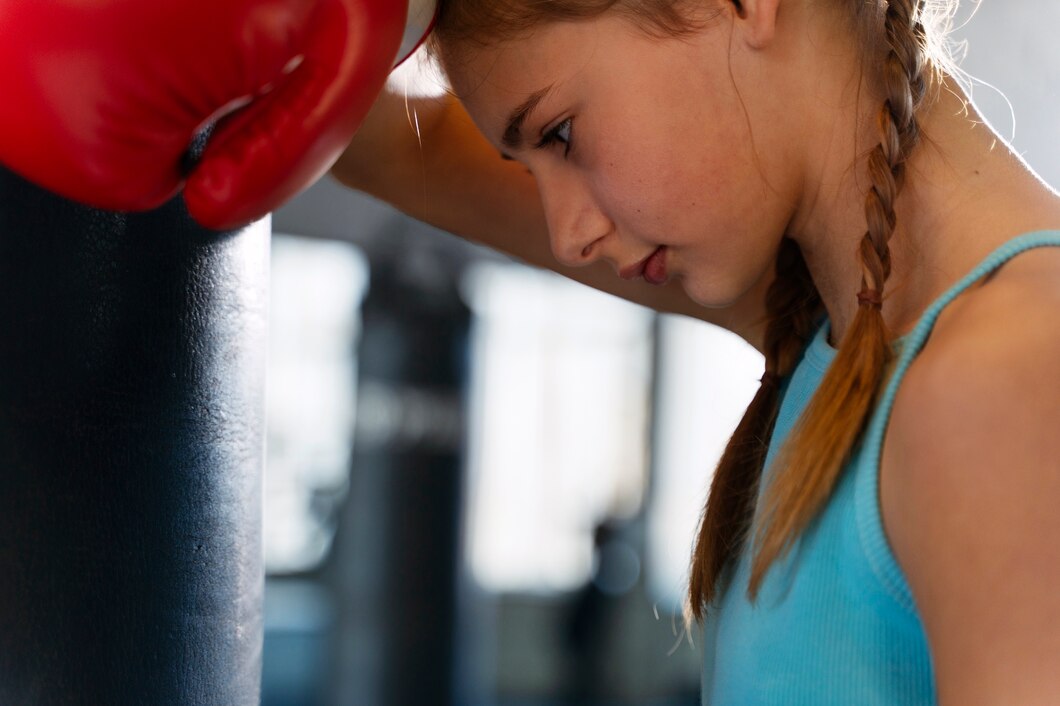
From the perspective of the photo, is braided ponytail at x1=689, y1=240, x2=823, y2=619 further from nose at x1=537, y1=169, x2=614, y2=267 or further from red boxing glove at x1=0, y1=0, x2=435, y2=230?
red boxing glove at x1=0, y1=0, x2=435, y2=230

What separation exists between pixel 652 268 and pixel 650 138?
0.12 m

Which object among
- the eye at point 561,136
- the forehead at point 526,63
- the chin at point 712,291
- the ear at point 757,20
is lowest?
the chin at point 712,291

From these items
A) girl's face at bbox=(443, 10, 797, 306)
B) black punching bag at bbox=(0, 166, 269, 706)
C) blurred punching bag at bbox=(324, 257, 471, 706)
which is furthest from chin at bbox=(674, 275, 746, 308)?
blurred punching bag at bbox=(324, 257, 471, 706)

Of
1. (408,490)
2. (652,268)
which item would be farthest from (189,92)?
(408,490)

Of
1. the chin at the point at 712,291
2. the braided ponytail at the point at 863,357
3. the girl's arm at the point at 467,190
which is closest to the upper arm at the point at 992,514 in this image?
the braided ponytail at the point at 863,357

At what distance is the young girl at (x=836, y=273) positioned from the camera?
2.01 feet

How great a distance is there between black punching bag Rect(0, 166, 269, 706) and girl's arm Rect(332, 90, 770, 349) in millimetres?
347

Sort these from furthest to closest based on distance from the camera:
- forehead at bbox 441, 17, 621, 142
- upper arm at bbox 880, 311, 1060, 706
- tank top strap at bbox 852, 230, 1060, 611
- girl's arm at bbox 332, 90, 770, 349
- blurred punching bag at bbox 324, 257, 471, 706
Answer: blurred punching bag at bbox 324, 257, 471, 706, girl's arm at bbox 332, 90, 770, 349, forehead at bbox 441, 17, 621, 142, tank top strap at bbox 852, 230, 1060, 611, upper arm at bbox 880, 311, 1060, 706

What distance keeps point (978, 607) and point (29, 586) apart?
2.05 feet

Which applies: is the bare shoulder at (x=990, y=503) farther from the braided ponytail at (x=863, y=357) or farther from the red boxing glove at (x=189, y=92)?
the red boxing glove at (x=189, y=92)

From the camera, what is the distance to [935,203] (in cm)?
83

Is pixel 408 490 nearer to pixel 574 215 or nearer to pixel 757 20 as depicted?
pixel 574 215

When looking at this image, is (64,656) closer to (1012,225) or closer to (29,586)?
(29,586)

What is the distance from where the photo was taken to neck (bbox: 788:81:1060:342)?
80 cm
